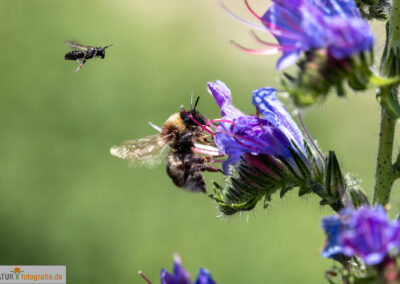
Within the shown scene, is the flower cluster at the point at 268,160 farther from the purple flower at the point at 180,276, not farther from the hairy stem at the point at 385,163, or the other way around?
the purple flower at the point at 180,276

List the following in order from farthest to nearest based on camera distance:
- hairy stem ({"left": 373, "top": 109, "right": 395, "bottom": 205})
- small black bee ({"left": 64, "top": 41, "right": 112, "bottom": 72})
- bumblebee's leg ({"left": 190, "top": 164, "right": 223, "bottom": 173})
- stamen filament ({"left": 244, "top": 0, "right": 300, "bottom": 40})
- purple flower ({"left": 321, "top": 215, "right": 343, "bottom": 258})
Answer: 1. small black bee ({"left": 64, "top": 41, "right": 112, "bottom": 72})
2. bumblebee's leg ({"left": 190, "top": 164, "right": 223, "bottom": 173})
3. hairy stem ({"left": 373, "top": 109, "right": 395, "bottom": 205})
4. stamen filament ({"left": 244, "top": 0, "right": 300, "bottom": 40})
5. purple flower ({"left": 321, "top": 215, "right": 343, "bottom": 258})

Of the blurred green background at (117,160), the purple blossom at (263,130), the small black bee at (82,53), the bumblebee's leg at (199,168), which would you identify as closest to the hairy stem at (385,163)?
the purple blossom at (263,130)

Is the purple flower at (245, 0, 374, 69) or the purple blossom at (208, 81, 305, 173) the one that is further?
the purple blossom at (208, 81, 305, 173)

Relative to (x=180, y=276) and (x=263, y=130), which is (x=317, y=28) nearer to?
(x=263, y=130)

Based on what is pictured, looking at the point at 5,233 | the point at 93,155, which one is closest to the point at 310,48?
the point at 5,233

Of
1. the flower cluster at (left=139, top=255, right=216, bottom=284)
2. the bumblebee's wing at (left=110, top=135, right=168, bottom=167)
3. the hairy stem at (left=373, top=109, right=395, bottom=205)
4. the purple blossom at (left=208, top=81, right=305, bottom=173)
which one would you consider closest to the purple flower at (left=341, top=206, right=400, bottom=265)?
the flower cluster at (left=139, top=255, right=216, bottom=284)

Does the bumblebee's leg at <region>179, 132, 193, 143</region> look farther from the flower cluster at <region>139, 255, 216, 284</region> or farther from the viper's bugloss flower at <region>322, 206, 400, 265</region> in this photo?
the viper's bugloss flower at <region>322, 206, 400, 265</region>

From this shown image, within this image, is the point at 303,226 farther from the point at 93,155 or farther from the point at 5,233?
the point at 5,233
